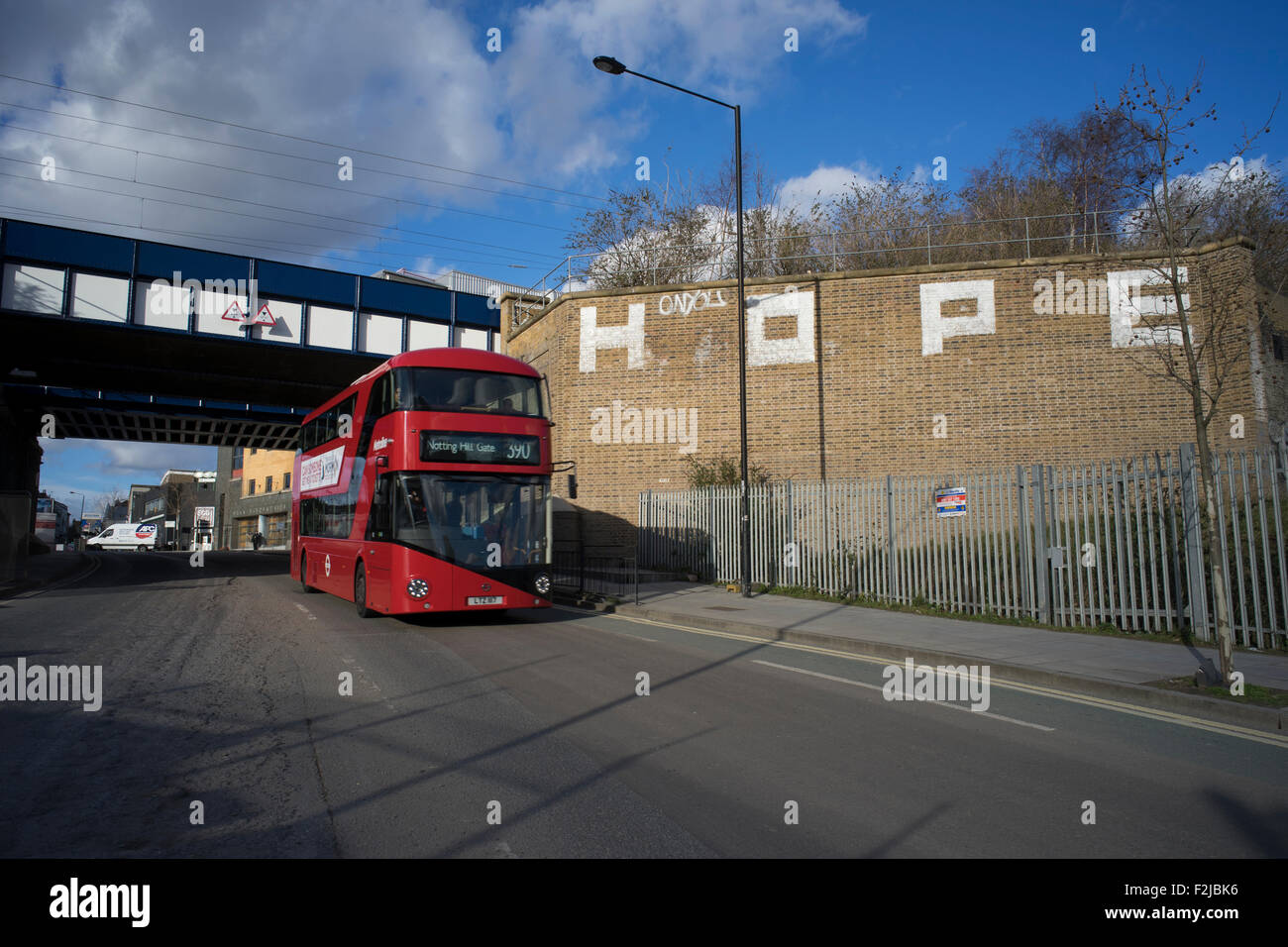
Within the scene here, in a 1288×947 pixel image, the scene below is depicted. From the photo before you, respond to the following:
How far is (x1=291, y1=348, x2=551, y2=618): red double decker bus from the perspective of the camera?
12539mm

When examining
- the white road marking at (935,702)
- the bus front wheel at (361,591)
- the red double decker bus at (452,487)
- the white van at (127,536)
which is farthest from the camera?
the white van at (127,536)

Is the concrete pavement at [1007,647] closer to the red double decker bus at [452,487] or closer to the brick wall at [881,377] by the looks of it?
the red double decker bus at [452,487]

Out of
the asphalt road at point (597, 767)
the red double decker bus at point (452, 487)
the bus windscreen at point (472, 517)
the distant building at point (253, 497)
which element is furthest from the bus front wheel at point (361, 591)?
the distant building at point (253, 497)

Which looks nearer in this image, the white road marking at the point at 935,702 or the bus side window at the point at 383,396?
the white road marking at the point at 935,702

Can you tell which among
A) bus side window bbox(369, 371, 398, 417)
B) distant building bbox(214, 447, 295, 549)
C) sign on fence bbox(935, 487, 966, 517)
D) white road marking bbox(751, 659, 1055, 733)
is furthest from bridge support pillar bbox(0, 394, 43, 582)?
sign on fence bbox(935, 487, 966, 517)

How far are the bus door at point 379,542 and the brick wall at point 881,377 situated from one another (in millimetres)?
10304

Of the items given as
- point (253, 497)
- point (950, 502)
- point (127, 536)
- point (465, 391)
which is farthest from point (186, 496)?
point (950, 502)

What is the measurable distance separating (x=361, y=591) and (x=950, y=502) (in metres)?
10.6

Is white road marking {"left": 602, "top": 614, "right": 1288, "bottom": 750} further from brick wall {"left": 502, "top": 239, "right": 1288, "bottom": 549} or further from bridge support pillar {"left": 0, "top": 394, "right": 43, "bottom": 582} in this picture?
bridge support pillar {"left": 0, "top": 394, "right": 43, "bottom": 582}

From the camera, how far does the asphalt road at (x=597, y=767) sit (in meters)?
4.20

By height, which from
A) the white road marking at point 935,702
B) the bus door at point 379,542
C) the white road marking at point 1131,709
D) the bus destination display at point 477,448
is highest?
the bus destination display at point 477,448

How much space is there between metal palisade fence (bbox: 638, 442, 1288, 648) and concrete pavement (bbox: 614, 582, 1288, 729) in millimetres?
672

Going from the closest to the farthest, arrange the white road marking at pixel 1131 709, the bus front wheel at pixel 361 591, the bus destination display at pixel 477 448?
1. the white road marking at pixel 1131 709
2. the bus destination display at pixel 477 448
3. the bus front wheel at pixel 361 591

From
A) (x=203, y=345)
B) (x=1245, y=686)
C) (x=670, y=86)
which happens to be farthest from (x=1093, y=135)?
(x=203, y=345)
